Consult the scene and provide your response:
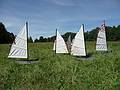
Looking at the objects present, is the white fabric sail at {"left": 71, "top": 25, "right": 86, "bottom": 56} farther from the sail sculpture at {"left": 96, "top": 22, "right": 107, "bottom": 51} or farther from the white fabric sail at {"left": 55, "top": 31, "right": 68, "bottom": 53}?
the sail sculpture at {"left": 96, "top": 22, "right": 107, "bottom": 51}

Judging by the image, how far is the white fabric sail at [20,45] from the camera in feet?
77.6

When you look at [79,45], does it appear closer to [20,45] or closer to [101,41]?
[101,41]

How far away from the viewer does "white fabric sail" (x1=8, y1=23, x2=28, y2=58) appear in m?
23.7

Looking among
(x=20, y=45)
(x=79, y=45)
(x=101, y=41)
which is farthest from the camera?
(x=101, y=41)

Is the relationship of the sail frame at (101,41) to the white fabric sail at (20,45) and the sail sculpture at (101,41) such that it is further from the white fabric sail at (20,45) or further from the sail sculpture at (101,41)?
the white fabric sail at (20,45)

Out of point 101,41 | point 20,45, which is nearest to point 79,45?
point 101,41

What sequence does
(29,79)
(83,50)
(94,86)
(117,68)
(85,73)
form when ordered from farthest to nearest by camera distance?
(83,50), (117,68), (85,73), (29,79), (94,86)

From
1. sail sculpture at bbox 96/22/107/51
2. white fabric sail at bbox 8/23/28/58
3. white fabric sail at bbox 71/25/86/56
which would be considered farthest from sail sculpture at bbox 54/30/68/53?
white fabric sail at bbox 8/23/28/58

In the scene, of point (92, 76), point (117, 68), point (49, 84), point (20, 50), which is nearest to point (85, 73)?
point (92, 76)

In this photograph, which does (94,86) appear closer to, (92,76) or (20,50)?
(92,76)

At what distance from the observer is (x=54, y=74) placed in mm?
14477

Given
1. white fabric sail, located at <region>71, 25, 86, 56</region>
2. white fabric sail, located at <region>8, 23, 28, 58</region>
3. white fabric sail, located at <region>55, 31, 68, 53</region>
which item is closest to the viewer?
white fabric sail, located at <region>8, 23, 28, 58</region>

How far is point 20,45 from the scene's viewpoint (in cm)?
2391

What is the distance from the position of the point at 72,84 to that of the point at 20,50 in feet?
41.7
